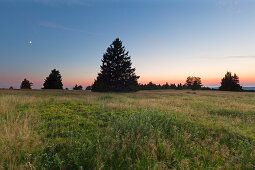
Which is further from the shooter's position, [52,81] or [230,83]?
[230,83]

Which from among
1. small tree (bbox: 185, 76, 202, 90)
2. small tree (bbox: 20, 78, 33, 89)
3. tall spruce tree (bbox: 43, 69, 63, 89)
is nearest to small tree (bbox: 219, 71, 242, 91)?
small tree (bbox: 185, 76, 202, 90)

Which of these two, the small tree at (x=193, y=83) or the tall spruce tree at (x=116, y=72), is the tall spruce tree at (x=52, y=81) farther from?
the small tree at (x=193, y=83)

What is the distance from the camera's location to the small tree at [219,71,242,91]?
6806cm

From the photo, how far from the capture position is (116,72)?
3509 centimetres

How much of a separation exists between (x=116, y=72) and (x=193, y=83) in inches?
2425

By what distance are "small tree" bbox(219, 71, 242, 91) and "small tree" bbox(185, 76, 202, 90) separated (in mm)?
11257

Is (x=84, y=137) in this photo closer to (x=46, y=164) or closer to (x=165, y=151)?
(x=46, y=164)

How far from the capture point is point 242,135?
15.3ft

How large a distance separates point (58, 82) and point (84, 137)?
57.2 metres

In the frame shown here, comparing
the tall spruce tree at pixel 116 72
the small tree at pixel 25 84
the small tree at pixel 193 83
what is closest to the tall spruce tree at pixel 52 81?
the small tree at pixel 25 84

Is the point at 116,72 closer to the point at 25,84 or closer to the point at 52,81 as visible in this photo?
the point at 52,81

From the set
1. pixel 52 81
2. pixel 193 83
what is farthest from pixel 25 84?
pixel 193 83

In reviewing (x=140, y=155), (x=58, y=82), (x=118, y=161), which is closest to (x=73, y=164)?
(x=118, y=161)

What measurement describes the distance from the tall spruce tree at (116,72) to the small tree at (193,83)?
5486cm
